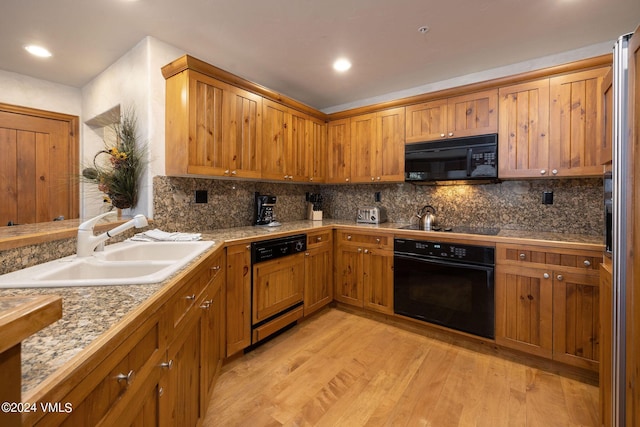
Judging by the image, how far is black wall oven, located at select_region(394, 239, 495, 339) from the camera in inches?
89.9

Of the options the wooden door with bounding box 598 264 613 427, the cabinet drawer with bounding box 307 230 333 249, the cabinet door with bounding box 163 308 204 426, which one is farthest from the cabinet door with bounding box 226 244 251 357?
the wooden door with bounding box 598 264 613 427

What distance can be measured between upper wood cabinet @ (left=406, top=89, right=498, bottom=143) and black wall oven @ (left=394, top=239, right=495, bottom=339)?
1.05 m

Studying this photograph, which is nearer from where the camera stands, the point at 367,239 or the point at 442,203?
the point at 367,239

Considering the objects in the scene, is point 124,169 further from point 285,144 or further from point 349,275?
point 349,275

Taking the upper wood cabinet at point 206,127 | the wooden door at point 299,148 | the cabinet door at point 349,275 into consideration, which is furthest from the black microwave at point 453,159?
the upper wood cabinet at point 206,127

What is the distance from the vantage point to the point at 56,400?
0.47 m

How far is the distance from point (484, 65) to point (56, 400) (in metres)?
3.37

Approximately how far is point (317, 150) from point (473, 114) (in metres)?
1.64

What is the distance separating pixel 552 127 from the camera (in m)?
2.28

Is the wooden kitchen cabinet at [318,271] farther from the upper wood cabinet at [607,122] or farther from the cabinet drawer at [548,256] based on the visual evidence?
the upper wood cabinet at [607,122]

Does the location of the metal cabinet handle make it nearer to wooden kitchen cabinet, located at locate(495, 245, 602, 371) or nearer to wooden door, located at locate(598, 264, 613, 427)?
wooden door, located at locate(598, 264, 613, 427)

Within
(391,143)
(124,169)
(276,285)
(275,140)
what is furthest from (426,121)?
(124,169)

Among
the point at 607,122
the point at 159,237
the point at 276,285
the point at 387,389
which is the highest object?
the point at 607,122

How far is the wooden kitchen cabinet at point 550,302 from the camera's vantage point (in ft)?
6.34
